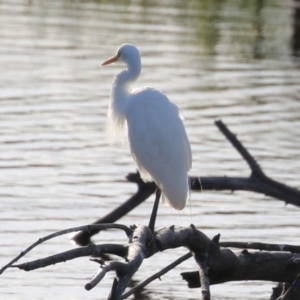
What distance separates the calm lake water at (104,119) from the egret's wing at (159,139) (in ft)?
4.56

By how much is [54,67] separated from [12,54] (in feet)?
4.83

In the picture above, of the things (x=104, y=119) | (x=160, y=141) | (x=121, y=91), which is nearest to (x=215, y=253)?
(x=160, y=141)

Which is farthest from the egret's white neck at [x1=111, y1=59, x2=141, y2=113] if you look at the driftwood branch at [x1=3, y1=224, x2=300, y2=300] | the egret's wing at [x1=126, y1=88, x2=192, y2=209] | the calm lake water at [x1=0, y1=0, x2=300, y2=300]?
the driftwood branch at [x1=3, y1=224, x2=300, y2=300]

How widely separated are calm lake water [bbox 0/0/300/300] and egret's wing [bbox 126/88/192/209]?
1.39m

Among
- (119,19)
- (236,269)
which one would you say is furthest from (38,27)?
(236,269)

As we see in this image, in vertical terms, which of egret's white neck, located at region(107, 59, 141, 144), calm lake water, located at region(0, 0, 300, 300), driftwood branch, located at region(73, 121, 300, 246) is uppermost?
egret's white neck, located at region(107, 59, 141, 144)

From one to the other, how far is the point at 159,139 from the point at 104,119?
662cm

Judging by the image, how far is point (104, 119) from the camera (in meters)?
13.9

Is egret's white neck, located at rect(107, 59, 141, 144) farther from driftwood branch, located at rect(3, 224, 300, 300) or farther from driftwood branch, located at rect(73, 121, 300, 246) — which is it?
driftwood branch, located at rect(3, 224, 300, 300)

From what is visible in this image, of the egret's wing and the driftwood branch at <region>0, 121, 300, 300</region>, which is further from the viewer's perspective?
the egret's wing

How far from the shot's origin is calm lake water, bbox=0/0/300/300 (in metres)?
9.20

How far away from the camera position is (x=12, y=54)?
18.7 metres

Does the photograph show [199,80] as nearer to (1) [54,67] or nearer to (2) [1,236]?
(1) [54,67]

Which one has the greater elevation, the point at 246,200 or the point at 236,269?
the point at 236,269
